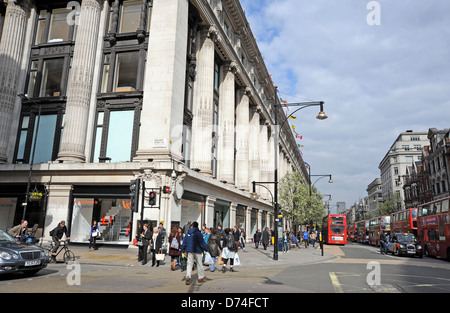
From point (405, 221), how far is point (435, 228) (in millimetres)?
9790

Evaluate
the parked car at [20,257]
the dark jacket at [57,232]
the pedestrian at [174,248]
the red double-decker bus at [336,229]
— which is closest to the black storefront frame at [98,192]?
the dark jacket at [57,232]

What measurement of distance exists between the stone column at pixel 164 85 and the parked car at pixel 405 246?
19.3 metres

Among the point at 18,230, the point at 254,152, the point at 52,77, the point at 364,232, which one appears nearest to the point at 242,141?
the point at 254,152

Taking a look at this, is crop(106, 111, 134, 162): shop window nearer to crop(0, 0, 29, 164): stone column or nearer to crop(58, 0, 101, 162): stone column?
crop(58, 0, 101, 162): stone column

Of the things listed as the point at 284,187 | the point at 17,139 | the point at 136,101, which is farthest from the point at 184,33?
the point at 284,187

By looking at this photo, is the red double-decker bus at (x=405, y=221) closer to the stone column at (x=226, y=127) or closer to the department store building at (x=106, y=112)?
the stone column at (x=226, y=127)

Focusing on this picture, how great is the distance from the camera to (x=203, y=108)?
26.5 meters

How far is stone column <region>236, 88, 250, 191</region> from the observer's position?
3631 cm

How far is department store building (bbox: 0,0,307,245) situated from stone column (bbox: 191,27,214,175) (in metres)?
0.09

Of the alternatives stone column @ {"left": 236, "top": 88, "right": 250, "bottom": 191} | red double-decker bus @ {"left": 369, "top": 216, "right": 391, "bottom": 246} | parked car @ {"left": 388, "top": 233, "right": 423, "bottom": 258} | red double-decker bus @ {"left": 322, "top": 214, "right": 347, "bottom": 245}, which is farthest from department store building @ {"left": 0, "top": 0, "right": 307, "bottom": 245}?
red double-decker bus @ {"left": 369, "top": 216, "right": 391, "bottom": 246}

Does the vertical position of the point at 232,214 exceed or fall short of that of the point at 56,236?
it exceeds it

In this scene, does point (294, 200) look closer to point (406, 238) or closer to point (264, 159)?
point (264, 159)
